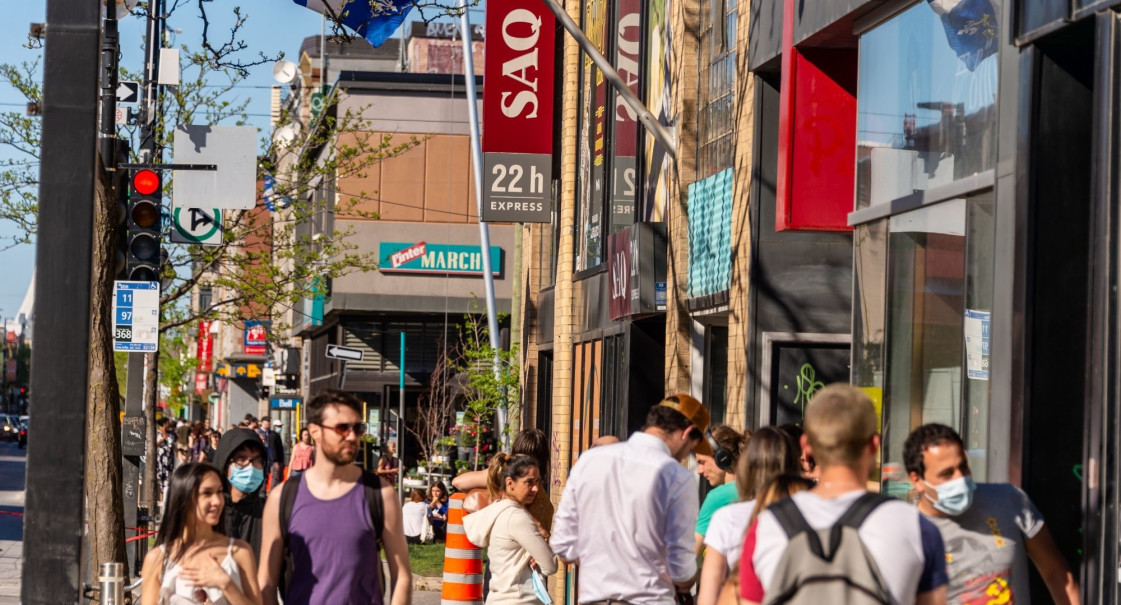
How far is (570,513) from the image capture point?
23.2 feet

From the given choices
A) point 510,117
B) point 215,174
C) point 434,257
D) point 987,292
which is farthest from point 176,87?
A: point 434,257

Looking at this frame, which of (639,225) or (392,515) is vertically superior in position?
(639,225)

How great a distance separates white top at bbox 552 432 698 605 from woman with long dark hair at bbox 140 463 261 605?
153 cm

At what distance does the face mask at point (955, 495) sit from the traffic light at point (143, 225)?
349 inches

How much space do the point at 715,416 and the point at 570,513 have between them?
7535 millimetres

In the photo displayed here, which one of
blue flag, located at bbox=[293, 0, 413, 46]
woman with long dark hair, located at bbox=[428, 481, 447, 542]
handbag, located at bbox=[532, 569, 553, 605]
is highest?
blue flag, located at bbox=[293, 0, 413, 46]

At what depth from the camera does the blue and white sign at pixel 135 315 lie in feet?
44.5

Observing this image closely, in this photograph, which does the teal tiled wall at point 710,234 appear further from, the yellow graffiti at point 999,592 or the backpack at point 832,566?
the backpack at point 832,566

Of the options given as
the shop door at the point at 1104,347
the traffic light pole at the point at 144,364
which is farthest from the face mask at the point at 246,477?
the traffic light pole at the point at 144,364

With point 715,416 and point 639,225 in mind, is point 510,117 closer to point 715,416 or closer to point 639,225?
point 639,225

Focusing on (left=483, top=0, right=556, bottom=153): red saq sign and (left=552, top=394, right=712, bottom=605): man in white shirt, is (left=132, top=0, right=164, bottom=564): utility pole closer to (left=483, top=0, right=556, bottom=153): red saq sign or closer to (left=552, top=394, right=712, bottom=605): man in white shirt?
(left=483, top=0, right=556, bottom=153): red saq sign

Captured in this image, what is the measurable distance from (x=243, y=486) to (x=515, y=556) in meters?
1.73

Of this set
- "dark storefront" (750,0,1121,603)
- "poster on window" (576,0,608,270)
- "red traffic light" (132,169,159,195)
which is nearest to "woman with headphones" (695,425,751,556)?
"dark storefront" (750,0,1121,603)

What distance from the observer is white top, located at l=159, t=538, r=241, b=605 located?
605 centimetres
